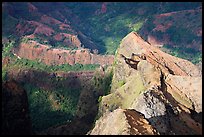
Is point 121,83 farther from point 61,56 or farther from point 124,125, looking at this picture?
point 61,56

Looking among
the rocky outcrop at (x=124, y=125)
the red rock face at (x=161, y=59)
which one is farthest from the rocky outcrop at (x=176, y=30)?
the rocky outcrop at (x=124, y=125)

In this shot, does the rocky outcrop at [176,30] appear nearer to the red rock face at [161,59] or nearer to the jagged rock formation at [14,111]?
the red rock face at [161,59]

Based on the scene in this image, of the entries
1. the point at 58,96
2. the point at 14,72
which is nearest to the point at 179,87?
the point at 58,96

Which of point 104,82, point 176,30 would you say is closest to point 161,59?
point 104,82

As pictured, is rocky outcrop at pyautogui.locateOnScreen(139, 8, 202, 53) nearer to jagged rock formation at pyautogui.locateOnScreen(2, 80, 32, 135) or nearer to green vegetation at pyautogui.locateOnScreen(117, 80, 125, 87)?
green vegetation at pyautogui.locateOnScreen(117, 80, 125, 87)

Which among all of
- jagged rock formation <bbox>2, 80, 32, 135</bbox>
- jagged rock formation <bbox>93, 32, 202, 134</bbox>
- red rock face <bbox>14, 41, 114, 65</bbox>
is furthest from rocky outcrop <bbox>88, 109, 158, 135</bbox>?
red rock face <bbox>14, 41, 114, 65</bbox>

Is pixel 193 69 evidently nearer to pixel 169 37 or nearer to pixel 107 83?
pixel 107 83
